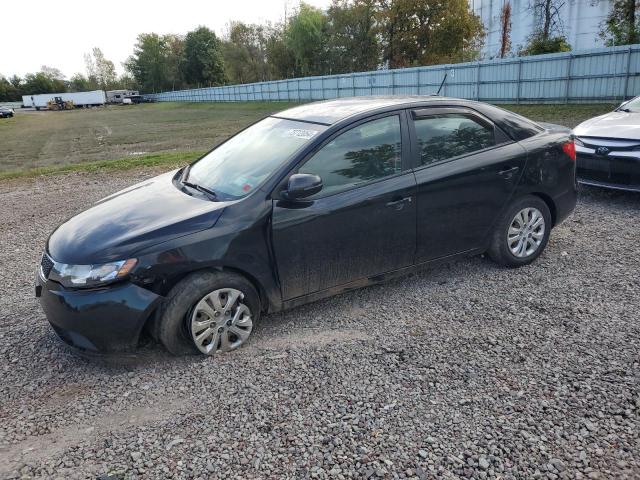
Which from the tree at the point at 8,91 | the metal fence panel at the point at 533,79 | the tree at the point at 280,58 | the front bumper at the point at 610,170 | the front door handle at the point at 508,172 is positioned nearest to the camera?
the front door handle at the point at 508,172

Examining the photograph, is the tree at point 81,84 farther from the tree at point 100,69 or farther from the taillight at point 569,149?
the taillight at point 569,149

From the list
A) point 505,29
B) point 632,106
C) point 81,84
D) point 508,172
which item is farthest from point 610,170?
point 81,84

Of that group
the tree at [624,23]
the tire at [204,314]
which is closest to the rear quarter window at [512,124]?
the tire at [204,314]

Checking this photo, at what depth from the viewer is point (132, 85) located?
11269 centimetres

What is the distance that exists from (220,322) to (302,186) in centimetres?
111

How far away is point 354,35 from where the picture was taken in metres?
48.5

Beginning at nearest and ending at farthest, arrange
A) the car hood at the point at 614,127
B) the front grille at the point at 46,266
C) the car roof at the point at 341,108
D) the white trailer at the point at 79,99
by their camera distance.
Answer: the front grille at the point at 46,266
the car roof at the point at 341,108
the car hood at the point at 614,127
the white trailer at the point at 79,99

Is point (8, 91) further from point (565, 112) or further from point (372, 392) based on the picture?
point (372, 392)

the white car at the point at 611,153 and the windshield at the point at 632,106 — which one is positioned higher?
the windshield at the point at 632,106

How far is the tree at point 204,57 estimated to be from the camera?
3524 inches

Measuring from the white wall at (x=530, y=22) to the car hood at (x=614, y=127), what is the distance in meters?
35.6

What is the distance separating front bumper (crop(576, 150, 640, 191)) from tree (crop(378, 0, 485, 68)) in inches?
1492

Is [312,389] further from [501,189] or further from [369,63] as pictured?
[369,63]

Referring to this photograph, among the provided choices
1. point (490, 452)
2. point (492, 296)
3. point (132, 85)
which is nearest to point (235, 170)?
Answer: point (492, 296)
